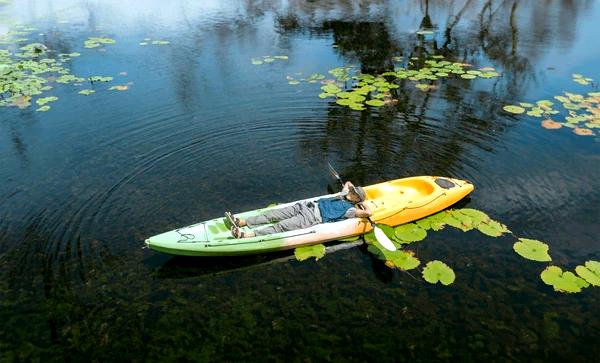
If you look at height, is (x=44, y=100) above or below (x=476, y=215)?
above

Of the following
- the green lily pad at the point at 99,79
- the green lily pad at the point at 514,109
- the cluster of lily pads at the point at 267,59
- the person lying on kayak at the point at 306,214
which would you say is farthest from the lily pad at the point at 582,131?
the green lily pad at the point at 99,79

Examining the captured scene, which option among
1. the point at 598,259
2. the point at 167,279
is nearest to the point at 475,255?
the point at 598,259

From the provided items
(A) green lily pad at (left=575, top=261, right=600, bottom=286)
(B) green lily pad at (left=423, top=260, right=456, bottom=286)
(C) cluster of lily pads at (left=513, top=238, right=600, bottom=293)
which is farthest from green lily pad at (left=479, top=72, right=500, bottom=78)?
(B) green lily pad at (left=423, top=260, right=456, bottom=286)

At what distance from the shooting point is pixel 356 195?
30.1ft

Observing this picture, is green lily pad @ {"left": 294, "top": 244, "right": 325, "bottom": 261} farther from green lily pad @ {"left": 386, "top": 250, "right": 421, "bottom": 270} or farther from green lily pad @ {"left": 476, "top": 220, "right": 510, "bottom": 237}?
green lily pad @ {"left": 476, "top": 220, "right": 510, "bottom": 237}

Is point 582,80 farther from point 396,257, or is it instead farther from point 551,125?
point 396,257

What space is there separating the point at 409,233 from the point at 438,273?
122 centimetres

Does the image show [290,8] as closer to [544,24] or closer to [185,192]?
[544,24]

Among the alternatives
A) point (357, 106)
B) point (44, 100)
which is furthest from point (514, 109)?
point (44, 100)

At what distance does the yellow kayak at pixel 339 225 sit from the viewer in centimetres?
834

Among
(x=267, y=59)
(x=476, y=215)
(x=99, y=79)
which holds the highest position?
(x=267, y=59)

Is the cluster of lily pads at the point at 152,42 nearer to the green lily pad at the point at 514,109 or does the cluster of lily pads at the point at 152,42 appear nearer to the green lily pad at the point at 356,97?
the green lily pad at the point at 356,97

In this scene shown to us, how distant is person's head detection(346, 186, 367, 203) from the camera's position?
9125mm

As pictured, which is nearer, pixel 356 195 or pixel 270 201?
pixel 356 195
